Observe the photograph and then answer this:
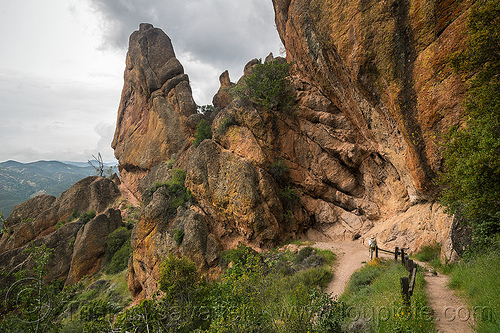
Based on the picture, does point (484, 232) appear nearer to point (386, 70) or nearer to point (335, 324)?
point (335, 324)

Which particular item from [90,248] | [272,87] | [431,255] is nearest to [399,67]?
[431,255]

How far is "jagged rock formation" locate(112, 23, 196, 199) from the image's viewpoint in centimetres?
3650

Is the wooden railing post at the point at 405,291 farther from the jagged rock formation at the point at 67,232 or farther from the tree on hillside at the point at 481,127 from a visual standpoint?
the jagged rock formation at the point at 67,232

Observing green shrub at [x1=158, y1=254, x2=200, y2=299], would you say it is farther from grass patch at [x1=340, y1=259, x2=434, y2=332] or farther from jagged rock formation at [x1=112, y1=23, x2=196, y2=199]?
jagged rock formation at [x1=112, y1=23, x2=196, y2=199]

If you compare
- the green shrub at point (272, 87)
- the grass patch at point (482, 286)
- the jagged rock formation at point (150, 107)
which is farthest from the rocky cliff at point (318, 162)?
the jagged rock formation at point (150, 107)

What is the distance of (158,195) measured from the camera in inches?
891

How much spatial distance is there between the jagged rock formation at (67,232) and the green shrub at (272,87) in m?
25.3

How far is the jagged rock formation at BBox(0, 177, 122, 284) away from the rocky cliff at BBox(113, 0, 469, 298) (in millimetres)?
9677

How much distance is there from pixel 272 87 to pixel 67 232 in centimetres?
3115

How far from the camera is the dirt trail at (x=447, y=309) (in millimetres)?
5773

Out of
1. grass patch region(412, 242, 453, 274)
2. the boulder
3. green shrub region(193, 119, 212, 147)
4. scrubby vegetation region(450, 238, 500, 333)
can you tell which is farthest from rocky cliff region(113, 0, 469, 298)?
the boulder

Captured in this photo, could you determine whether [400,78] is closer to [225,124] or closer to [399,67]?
[399,67]

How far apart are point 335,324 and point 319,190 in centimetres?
1664

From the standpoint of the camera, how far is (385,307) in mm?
6930
